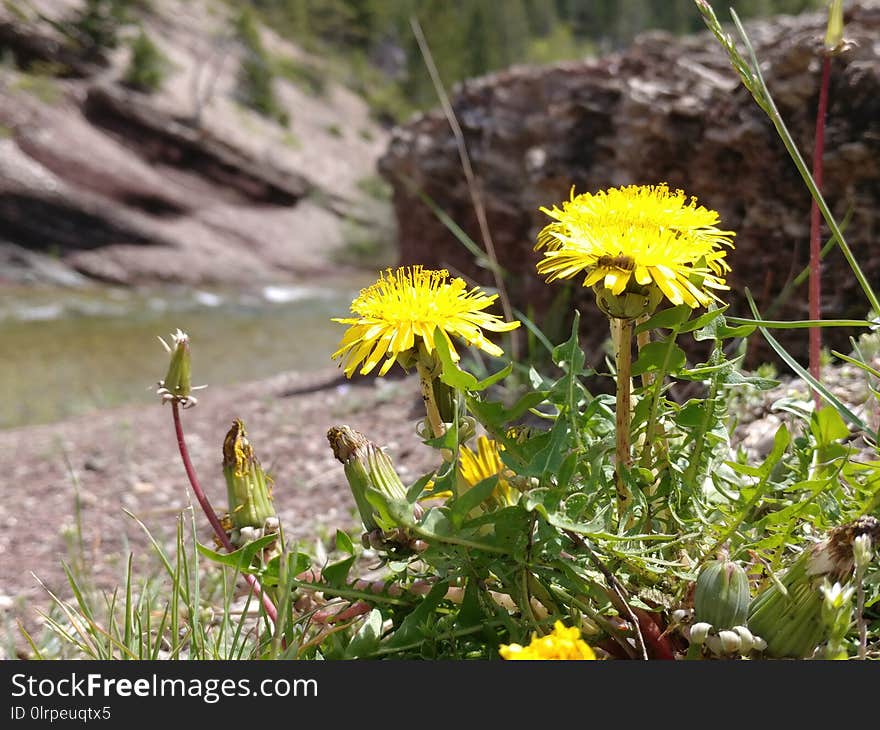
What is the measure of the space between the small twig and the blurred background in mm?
2500

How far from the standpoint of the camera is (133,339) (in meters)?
8.26

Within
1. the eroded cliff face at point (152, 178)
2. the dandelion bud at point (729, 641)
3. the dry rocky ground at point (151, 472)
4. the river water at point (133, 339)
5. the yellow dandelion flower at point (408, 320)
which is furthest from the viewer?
the eroded cliff face at point (152, 178)

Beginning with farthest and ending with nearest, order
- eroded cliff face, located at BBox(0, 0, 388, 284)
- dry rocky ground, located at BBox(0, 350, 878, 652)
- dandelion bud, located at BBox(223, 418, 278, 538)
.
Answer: eroded cliff face, located at BBox(0, 0, 388, 284)
dry rocky ground, located at BBox(0, 350, 878, 652)
dandelion bud, located at BBox(223, 418, 278, 538)

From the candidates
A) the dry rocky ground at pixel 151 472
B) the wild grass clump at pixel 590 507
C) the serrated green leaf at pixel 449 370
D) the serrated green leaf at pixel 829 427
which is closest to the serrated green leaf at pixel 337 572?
the wild grass clump at pixel 590 507

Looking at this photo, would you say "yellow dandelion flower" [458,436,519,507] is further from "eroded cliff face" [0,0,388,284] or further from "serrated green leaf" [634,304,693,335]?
"eroded cliff face" [0,0,388,284]

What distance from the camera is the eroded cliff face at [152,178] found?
42.2 ft

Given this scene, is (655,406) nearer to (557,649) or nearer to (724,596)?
(724,596)

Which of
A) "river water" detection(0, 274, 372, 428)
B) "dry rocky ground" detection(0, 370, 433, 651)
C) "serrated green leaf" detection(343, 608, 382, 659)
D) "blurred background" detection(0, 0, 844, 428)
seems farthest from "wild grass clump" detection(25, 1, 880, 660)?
"river water" detection(0, 274, 372, 428)

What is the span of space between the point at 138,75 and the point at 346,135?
7.27 meters

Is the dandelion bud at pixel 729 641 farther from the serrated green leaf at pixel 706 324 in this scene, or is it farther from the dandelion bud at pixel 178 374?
the dandelion bud at pixel 178 374

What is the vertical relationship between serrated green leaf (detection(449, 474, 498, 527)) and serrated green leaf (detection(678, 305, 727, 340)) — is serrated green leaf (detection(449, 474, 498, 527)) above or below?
below

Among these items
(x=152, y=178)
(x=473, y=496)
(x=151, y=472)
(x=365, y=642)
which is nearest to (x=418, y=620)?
(x=365, y=642)

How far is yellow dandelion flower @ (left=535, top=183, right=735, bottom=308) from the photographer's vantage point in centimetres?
63

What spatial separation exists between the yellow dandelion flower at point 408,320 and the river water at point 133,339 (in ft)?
12.9
